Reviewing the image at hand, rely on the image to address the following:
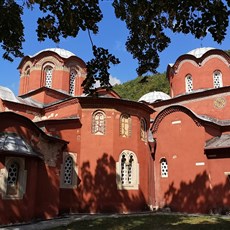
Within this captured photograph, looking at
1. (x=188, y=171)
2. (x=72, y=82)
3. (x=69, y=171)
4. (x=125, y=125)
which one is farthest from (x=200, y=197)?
(x=72, y=82)

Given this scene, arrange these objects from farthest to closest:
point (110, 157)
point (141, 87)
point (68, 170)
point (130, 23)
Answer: point (141, 87) → point (110, 157) → point (68, 170) → point (130, 23)

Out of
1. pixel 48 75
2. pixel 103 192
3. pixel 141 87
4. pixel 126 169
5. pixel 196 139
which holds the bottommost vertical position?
pixel 103 192

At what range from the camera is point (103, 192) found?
42.5ft

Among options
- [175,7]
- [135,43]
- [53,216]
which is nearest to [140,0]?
[175,7]

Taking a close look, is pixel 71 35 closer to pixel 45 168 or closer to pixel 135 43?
pixel 135 43

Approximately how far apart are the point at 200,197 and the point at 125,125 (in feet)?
14.7

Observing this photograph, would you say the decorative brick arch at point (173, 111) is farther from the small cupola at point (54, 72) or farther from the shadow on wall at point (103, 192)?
the small cupola at point (54, 72)

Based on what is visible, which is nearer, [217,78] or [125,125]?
[125,125]

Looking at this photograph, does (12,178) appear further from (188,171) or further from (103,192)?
(188,171)

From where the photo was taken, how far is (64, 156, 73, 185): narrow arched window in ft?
42.6

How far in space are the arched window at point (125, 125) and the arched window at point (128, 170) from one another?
2.69ft

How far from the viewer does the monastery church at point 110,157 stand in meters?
10.5

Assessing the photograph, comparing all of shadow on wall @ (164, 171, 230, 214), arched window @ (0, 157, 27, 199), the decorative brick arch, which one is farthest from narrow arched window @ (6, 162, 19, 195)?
the decorative brick arch

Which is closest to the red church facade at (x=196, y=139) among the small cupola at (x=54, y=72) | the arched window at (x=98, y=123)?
the arched window at (x=98, y=123)
